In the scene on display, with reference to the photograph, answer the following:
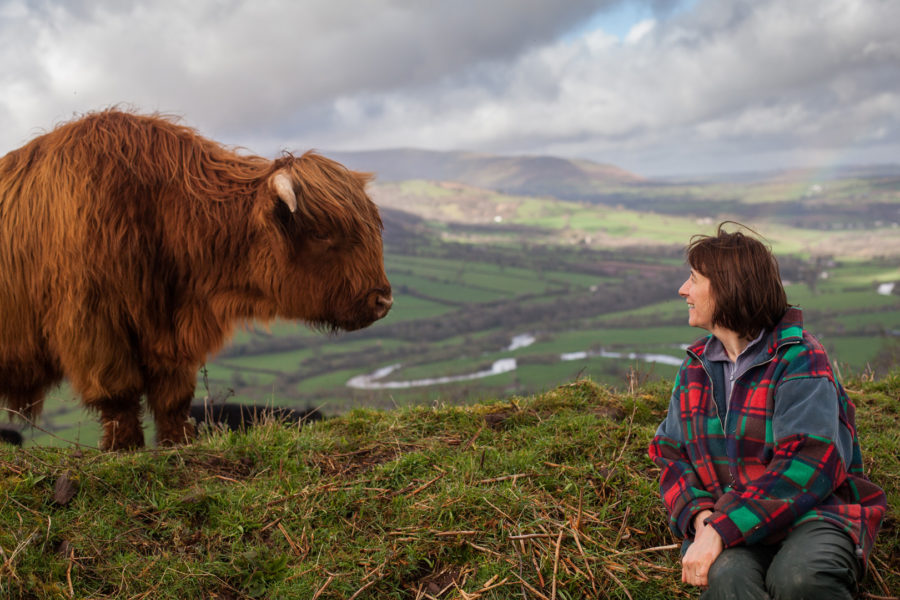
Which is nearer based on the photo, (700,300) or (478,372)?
(700,300)

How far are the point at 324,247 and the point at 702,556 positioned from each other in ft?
11.9

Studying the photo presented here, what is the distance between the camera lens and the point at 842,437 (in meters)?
2.88

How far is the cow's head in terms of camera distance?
5332mm

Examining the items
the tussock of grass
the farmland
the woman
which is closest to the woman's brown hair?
the woman

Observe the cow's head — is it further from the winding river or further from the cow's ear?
the winding river

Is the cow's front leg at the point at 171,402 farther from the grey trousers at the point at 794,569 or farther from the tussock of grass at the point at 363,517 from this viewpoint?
the grey trousers at the point at 794,569

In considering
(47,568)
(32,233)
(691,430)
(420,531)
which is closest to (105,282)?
(32,233)

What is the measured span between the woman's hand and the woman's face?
35.1 inches

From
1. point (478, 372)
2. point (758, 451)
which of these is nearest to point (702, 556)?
point (758, 451)

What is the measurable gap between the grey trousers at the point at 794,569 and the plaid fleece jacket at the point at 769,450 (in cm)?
6

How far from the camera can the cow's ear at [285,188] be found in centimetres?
513

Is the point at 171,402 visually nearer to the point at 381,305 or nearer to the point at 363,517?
the point at 381,305

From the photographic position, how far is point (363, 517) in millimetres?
3801

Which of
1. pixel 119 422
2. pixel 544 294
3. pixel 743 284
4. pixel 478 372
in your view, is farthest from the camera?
pixel 544 294
